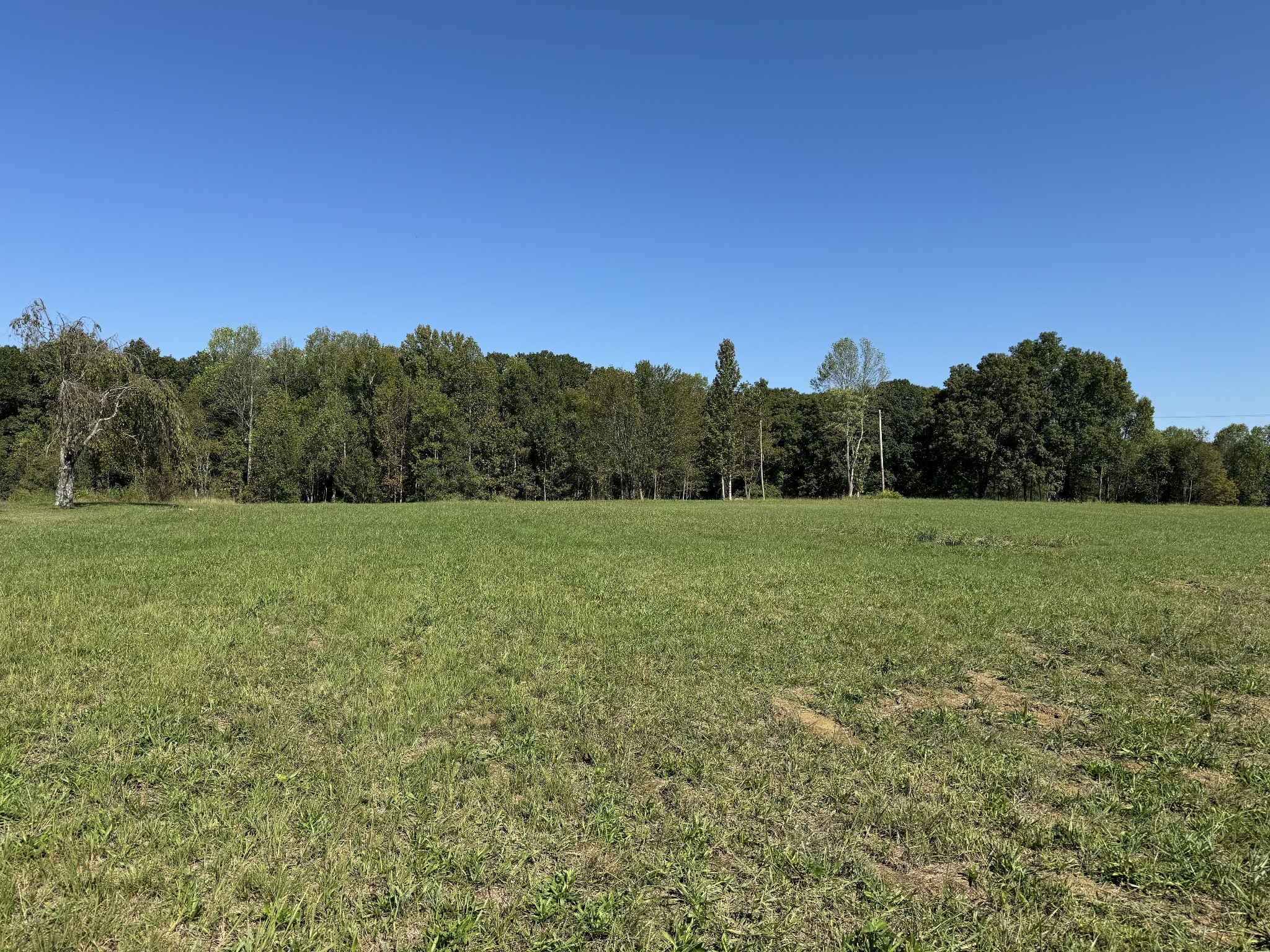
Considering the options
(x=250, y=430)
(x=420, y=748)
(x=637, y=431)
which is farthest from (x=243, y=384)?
(x=420, y=748)

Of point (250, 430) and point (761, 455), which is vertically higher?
point (250, 430)

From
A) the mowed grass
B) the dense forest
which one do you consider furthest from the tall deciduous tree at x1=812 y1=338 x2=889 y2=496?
the mowed grass

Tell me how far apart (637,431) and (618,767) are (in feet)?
199

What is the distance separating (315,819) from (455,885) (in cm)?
124

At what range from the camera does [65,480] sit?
93.3 feet

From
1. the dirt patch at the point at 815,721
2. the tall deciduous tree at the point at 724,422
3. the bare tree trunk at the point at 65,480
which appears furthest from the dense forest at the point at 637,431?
the dirt patch at the point at 815,721

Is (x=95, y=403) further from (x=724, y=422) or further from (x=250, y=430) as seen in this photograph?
(x=724, y=422)

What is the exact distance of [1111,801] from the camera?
4688 mm

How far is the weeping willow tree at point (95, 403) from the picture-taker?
27.8 metres

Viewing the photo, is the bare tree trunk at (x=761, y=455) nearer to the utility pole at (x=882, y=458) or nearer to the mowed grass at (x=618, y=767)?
the utility pole at (x=882, y=458)

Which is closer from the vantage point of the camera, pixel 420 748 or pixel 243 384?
pixel 420 748

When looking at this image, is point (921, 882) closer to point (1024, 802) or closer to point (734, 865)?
point (734, 865)

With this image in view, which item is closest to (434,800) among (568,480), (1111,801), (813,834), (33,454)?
(813,834)

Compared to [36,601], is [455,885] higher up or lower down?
lower down
